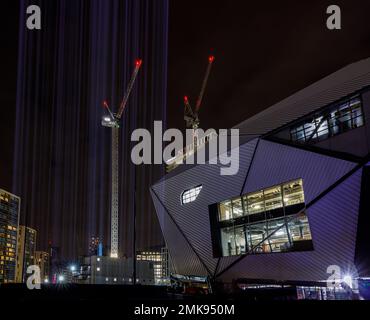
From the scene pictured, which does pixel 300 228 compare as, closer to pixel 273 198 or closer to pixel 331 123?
pixel 273 198

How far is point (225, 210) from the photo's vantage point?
35656 mm

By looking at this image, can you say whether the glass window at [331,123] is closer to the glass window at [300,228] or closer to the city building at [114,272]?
the glass window at [300,228]

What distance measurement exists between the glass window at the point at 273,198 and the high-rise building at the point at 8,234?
421ft

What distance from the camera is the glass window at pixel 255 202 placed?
31.8m

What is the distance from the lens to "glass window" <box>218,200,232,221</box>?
115ft

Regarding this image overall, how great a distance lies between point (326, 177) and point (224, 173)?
1060cm

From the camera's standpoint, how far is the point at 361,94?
24.6 m

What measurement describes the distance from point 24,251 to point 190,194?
155 metres

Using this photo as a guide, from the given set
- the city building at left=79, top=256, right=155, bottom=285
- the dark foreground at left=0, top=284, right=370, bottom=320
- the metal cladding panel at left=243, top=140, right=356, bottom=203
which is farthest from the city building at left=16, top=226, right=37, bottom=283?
the dark foreground at left=0, top=284, right=370, bottom=320

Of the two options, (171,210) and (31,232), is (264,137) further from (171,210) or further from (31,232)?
(31,232)

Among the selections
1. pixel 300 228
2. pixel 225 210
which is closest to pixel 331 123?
pixel 300 228
